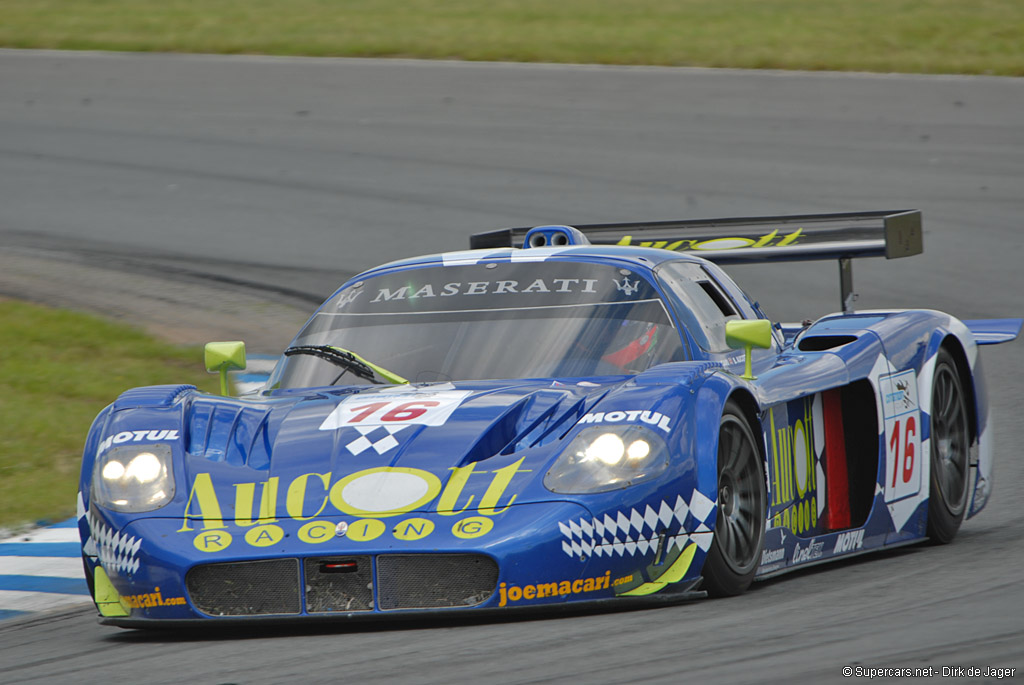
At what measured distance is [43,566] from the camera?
6594 mm

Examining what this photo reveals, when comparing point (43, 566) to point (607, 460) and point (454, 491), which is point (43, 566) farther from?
point (607, 460)

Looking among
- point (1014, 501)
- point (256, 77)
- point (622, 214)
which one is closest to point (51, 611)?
point (1014, 501)

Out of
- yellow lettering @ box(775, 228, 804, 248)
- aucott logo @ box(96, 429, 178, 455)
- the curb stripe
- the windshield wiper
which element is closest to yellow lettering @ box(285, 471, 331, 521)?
aucott logo @ box(96, 429, 178, 455)

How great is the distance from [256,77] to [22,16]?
263 inches

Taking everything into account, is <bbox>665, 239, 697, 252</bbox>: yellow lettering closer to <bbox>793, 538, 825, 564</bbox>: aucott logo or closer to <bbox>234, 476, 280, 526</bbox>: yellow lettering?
<bbox>793, 538, 825, 564</bbox>: aucott logo

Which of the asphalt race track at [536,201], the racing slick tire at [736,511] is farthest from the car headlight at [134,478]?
the racing slick tire at [736,511]

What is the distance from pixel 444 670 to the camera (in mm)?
3773

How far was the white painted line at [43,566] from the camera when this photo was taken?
6480 mm

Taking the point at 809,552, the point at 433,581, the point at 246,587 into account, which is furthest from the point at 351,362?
the point at 809,552

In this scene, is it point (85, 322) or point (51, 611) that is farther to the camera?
point (85, 322)

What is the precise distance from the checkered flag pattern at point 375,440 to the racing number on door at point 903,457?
6.77ft

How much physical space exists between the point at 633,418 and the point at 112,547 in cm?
152

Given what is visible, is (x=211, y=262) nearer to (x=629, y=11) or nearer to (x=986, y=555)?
(x=986, y=555)

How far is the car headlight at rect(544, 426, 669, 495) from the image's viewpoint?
455 cm
